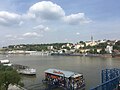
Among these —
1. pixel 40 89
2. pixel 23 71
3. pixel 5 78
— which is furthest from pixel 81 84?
pixel 23 71

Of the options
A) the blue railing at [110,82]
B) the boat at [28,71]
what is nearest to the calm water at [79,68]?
the boat at [28,71]

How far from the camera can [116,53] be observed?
169ft

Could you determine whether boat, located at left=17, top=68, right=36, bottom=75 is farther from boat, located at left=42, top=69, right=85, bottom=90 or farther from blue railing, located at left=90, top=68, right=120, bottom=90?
blue railing, located at left=90, top=68, right=120, bottom=90

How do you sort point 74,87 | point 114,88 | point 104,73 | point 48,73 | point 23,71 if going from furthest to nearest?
point 23,71
point 48,73
point 74,87
point 104,73
point 114,88

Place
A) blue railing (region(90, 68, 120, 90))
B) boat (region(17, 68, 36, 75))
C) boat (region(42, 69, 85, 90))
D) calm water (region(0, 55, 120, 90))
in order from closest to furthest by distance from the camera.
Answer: blue railing (region(90, 68, 120, 90)) → boat (region(42, 69, 85, 90)) → calm water (region(0, 55, 120, 90)) → boat (region(17, 68, 36, 75))

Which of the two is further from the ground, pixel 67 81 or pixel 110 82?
pixel 110 82

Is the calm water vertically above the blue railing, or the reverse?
the blue railing

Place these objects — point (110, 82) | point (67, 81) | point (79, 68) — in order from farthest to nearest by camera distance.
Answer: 1. point (79, 68)
2. point (67, 81)
3. point (110, 82)

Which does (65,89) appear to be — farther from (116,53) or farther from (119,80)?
(116,53)

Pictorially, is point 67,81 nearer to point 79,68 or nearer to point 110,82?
point 110,82

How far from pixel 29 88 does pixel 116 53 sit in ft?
125

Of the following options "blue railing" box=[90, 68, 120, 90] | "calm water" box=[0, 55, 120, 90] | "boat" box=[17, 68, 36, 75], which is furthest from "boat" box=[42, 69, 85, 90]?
"boat" box=[17, 68, 36, 75]

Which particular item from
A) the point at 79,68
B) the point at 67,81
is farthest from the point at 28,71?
the point at 67,81

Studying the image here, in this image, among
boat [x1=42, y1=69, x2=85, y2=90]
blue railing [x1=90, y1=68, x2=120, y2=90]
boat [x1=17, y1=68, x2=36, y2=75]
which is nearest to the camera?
blue railing [x1=90, y1=68, x2=120, y2=90]
